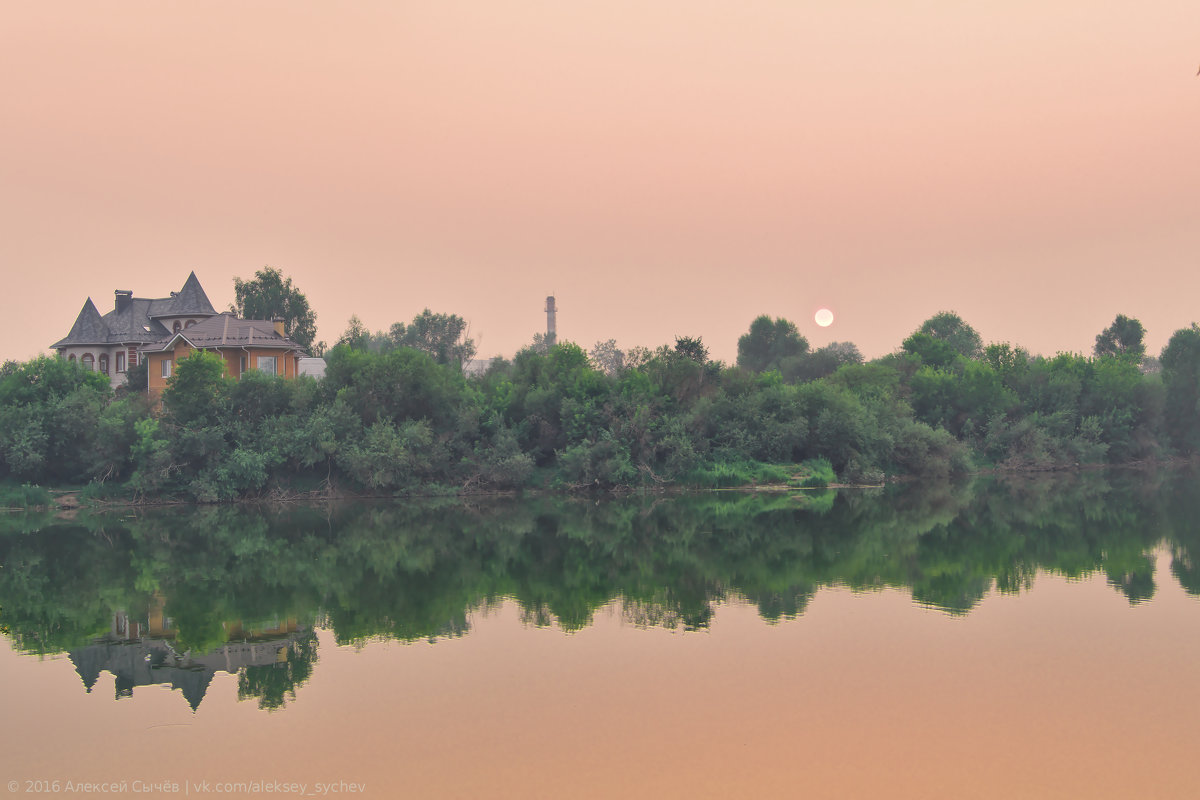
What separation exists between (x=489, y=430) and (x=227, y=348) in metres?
17.3

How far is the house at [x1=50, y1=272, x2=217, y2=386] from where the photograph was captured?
60938mm

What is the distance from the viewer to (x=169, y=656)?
17.8m

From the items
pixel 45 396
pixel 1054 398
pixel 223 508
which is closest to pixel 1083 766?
pixel 223 508

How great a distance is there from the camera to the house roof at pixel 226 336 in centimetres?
5441

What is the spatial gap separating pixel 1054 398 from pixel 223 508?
51.6 metres

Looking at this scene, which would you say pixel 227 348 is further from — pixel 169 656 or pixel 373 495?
pixel 169 656

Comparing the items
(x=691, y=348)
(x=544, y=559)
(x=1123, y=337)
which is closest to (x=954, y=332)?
(x=1123, y=337)

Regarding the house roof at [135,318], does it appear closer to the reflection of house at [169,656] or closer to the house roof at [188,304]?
the house roof at [188,304]

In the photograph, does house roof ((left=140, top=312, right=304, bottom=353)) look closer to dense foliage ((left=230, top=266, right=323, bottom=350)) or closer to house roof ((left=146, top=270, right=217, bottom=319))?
house roof ((left=146, top=270, right=217, bottom=319))

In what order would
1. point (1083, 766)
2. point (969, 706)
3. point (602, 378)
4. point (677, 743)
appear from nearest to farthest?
point (1083, 766) → point (677, 743) → point (969, 706) → point (602, 378)

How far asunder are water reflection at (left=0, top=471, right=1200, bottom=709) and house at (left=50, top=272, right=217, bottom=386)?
2377 cm

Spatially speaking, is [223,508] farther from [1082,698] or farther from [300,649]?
[1082,698]

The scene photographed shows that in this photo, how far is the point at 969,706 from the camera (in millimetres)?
13547

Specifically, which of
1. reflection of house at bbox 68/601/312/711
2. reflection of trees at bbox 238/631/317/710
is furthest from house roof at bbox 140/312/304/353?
reflection of trees at bbox 238/631/317/710
